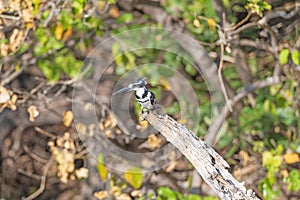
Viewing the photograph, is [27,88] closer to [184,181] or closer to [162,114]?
[184,181]

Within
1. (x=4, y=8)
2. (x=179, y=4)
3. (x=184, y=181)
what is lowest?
(x=184, y=181)

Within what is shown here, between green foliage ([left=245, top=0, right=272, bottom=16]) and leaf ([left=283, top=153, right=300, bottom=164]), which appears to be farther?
leaf ([left=283, top=153, right=300, bottom=164])

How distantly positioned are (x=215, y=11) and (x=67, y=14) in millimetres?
602

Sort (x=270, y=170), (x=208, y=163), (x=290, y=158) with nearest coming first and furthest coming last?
(x=208, y=163) < (x=270, y=170) < (x=290, y=158)

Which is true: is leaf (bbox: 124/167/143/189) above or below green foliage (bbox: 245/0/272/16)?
below

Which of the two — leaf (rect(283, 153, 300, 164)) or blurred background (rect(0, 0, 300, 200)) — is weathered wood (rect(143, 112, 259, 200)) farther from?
leaf (rect(283, 153, 300, 164))

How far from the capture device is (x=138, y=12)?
3.16m

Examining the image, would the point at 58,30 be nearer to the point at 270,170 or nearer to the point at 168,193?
the point at 168,193

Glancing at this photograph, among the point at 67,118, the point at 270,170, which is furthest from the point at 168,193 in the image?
the point at 67,118

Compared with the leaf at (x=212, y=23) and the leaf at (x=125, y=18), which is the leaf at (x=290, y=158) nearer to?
the leaf at (x=212, y=23)

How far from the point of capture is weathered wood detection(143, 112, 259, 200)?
163 cm

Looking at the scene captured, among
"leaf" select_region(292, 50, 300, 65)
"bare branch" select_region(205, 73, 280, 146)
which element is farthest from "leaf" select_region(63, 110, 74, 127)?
"leaf" select_region(292, 50, 300, 65)

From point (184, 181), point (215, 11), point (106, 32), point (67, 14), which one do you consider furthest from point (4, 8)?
point (184, 181)

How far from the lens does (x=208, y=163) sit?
1654mm
